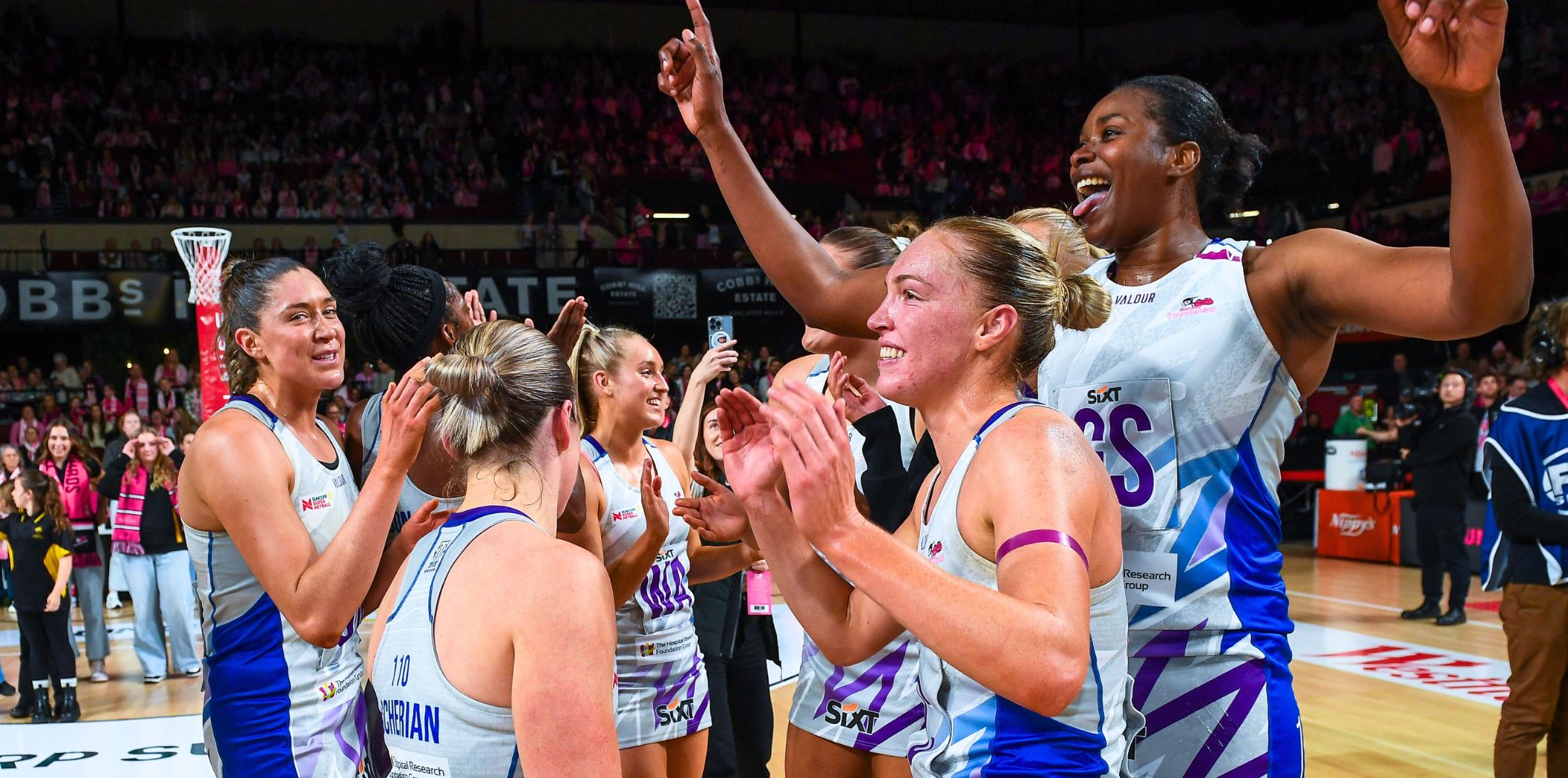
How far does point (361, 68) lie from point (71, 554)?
18779 millimetres

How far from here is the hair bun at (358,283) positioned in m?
3.29

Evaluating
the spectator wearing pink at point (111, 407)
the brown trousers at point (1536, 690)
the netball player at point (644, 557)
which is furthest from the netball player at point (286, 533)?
the spectator wearing pink at point (111, 407)

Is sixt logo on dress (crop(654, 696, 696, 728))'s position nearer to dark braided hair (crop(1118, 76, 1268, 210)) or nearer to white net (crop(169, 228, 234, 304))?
dark braided hair (crop(1118, 76, 1268, 210))

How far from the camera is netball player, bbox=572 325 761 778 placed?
11.9 feet

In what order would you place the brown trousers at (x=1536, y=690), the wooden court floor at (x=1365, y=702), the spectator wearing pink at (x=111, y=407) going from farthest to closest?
the spectator wearing pink at (x=111, y=407) < the wooden court floor at (x=1365, y=702) < the brown trousers at (x=1536, y=690)

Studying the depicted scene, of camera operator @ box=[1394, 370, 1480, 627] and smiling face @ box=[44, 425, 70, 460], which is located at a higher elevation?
smiling face @ box=[44, 425, 70, 460]

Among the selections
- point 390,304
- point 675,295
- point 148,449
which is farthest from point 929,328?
point 675,295

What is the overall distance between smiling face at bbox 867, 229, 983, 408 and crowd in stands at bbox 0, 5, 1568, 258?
18146 mm

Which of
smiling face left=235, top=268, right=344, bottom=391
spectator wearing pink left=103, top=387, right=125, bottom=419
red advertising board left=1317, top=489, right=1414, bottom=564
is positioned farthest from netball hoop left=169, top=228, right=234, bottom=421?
red advertising board left=1317, top=489, right=1414, bottom=564

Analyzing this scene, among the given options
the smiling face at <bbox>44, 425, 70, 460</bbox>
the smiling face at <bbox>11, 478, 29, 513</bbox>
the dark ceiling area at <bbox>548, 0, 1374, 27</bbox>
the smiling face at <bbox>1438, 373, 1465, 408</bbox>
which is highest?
the dark ceiling area at <bbox>548, 0, 1374, 27</bbox>

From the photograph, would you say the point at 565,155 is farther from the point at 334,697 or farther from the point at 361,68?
the point at 334,697

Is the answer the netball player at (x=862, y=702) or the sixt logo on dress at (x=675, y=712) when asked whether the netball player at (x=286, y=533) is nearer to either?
the sixt logo on dress at (x=675, y=712)

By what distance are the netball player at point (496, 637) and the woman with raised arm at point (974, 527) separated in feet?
1.12

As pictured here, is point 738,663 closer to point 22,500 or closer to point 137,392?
point 22,500
